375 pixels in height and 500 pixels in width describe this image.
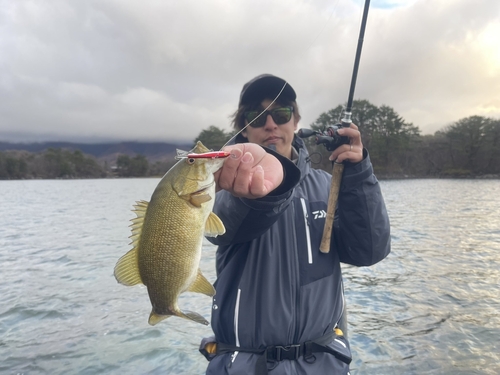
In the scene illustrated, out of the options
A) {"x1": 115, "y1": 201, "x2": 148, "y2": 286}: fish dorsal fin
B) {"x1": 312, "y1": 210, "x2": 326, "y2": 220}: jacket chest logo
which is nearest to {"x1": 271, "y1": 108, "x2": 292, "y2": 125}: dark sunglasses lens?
{"x1": 312, "y1": 210, "x2": 326, "y2": 220}: jacket chest logo

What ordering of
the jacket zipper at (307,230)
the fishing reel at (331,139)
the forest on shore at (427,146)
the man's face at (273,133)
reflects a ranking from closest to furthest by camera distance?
the jacket zipper at (307,230) → the fishing reel at (331,139) → the man's face at (273,133) → the forest on shore at (427,146)

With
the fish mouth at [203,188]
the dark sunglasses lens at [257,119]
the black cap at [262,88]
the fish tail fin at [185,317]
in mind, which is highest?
the black cap at [262,88]

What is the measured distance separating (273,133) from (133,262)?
1666mm

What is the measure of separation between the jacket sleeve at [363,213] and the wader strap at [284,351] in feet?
2.48

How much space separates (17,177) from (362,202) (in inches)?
4916

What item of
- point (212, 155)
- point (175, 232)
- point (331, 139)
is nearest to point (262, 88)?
point (331, 139)

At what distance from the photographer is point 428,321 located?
6828 mm

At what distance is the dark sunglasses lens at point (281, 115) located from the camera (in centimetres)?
332

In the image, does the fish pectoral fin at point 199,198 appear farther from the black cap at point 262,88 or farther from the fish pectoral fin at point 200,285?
the black cap at point 262,88

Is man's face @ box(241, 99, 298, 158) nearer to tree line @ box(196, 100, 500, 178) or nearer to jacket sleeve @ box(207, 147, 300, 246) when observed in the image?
jacket sleeve @ box(207, 147, 300, 246)

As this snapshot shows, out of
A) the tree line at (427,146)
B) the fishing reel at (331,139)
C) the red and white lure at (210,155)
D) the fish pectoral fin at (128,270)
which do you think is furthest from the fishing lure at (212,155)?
the tree line at (427,146)

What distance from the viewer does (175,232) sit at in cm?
215

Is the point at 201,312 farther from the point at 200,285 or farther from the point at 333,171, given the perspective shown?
the point at 200,285

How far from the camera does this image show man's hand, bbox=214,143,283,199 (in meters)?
2.15
